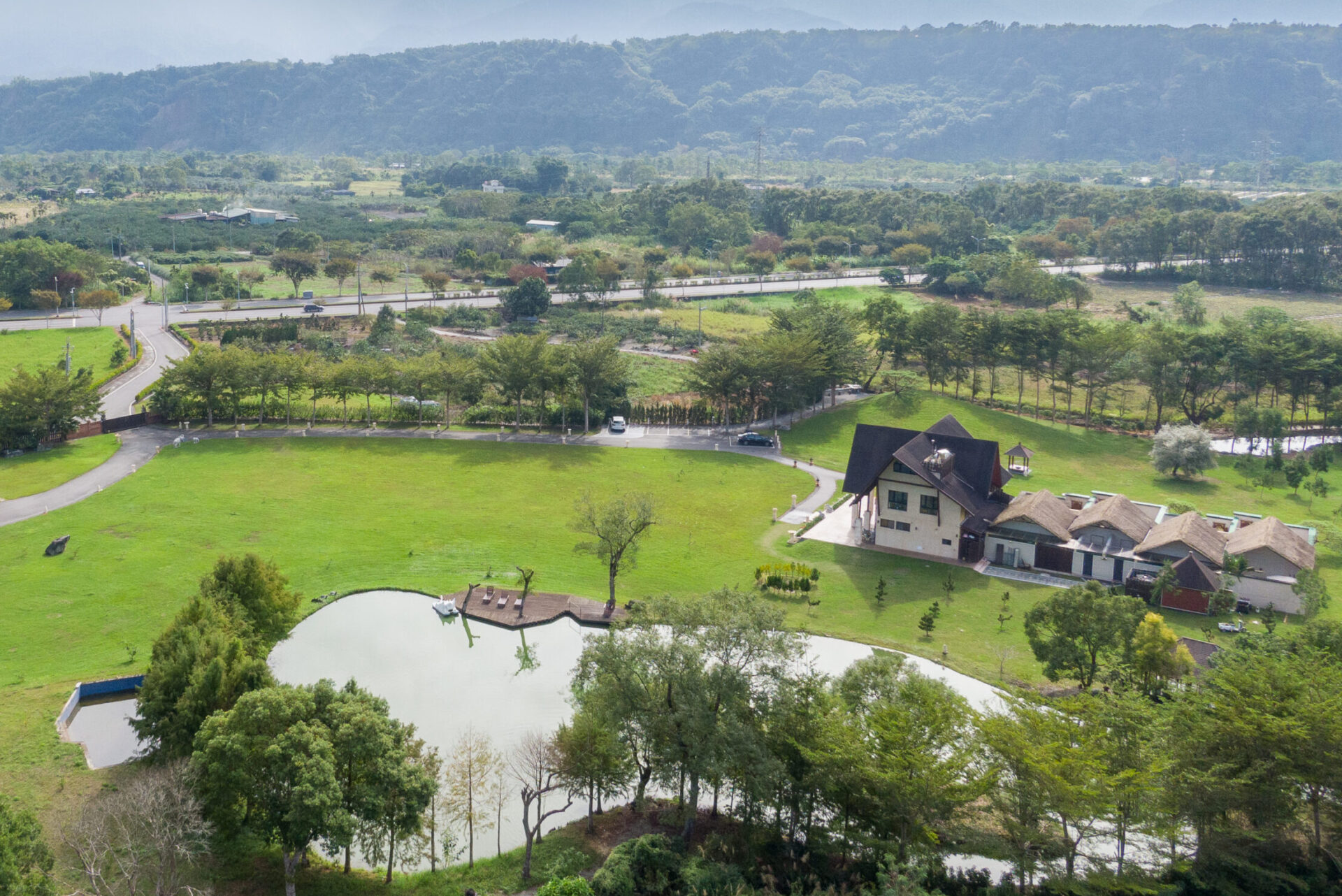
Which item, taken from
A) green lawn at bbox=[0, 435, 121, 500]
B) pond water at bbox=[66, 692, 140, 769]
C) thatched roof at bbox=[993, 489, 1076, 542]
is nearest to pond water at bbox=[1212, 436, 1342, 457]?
thatched roof at bbox=[993, 489, 1076, 542]

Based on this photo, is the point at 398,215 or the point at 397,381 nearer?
the point at 397,381

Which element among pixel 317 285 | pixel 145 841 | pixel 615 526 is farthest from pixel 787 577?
pixel 317 285

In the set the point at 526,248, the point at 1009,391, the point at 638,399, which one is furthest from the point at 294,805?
the point at 526,248

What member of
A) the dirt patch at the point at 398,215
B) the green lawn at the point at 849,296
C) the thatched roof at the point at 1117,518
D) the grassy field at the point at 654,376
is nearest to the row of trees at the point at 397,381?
the grassy field at the point at 654,376

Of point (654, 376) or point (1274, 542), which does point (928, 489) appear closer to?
point (1274, 542)

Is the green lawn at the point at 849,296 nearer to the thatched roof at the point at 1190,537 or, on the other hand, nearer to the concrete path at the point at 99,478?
the thatched roof at the point at 1190,537

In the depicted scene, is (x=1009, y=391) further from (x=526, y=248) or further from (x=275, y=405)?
(x=526, y=248)

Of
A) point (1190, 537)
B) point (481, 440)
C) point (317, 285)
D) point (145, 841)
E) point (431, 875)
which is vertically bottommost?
point (431, 875)

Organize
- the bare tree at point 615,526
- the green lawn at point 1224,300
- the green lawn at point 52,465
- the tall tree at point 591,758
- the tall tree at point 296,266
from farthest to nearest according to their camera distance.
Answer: the green lawn at point 1224,300, the tall tree at point 296,266, the green lawn at point 52,465, the bare tree at point 615,526, the tall tree at point 591,758
